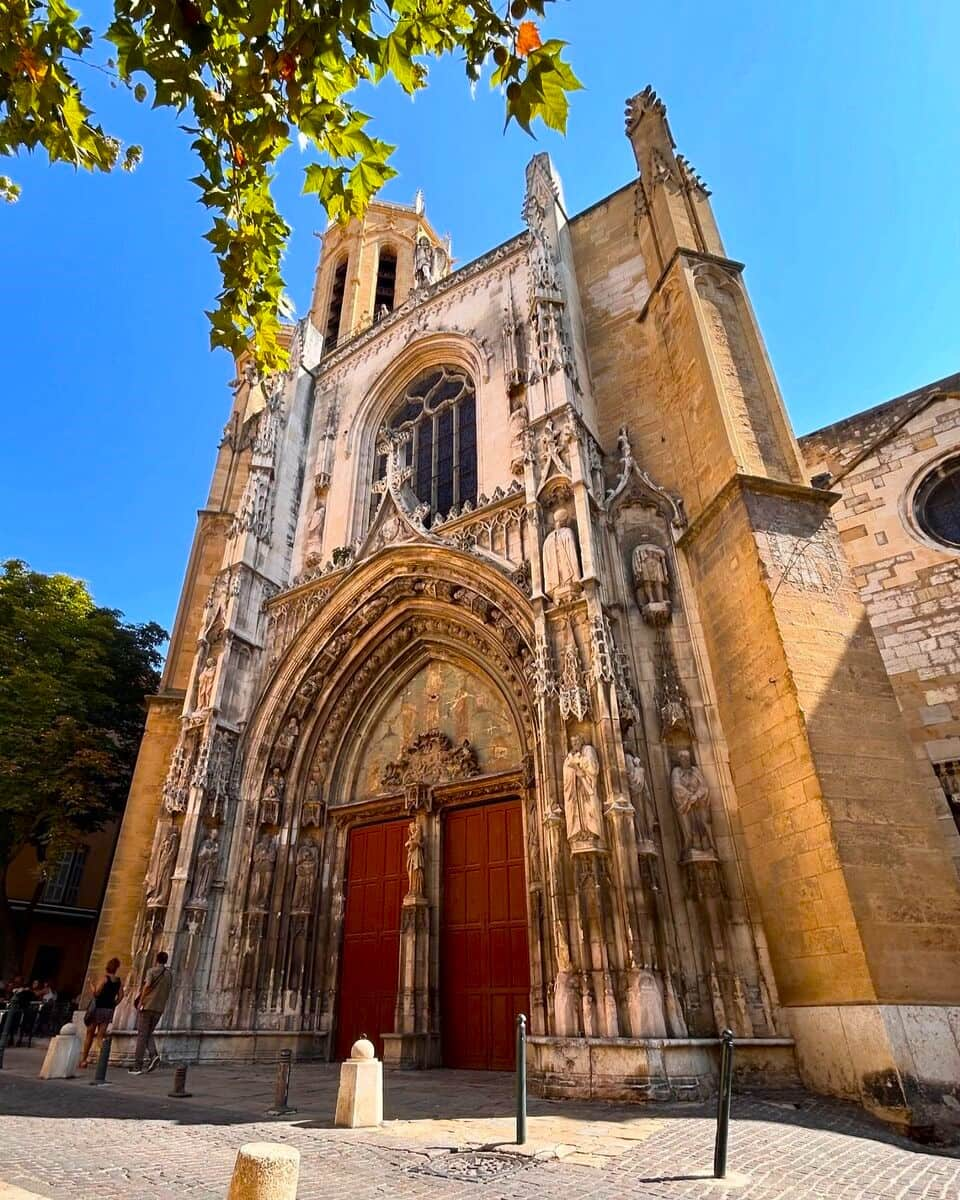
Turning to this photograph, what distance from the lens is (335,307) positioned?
942 inches

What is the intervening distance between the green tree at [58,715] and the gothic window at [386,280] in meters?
13.4

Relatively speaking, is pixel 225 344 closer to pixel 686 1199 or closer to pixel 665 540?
pixel 686 1199

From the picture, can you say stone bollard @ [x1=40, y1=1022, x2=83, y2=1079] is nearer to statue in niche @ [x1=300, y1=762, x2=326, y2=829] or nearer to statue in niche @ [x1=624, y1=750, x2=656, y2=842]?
statue in niche @ [x1=300, y1=762, x2=326, y2=829]

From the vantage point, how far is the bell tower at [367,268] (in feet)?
73.7

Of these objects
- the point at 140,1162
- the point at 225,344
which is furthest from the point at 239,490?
the point at 140,1162

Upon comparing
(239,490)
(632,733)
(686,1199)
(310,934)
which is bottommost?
(686,1199)

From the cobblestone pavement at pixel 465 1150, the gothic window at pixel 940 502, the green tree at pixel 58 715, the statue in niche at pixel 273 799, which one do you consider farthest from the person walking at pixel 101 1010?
the gothic window at pixel 940 502

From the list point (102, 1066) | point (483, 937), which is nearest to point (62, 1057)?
point (102, 1066)

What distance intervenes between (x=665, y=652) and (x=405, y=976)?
5330 mm

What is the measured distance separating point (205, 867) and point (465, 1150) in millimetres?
7241

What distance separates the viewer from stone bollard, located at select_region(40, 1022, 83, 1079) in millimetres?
7270

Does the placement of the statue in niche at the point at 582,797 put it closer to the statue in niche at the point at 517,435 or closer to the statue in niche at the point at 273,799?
the statue in niche at the point at 517,435

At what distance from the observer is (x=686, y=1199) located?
10.0 feet

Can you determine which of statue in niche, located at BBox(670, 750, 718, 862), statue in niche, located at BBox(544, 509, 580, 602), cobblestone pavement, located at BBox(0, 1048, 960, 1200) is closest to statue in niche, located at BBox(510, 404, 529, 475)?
statue in niche, located at BBox(544, 509, 580, 602)
